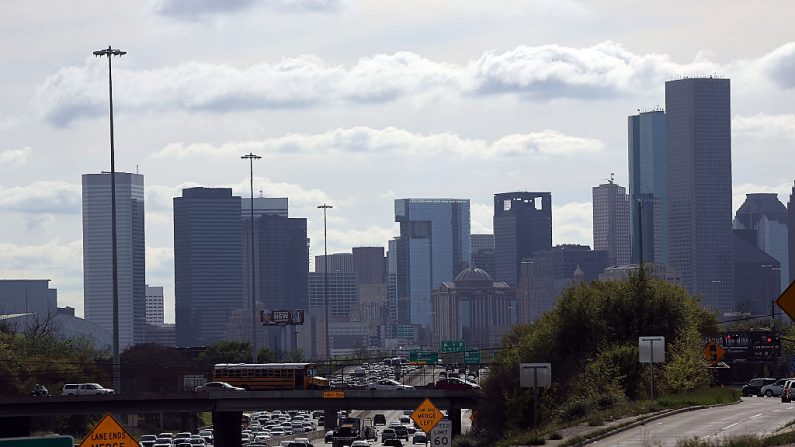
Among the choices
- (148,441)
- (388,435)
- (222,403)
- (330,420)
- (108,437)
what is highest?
(108,437)

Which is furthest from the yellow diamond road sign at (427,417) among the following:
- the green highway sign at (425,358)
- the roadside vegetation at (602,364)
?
the green highway sign at (425,358)

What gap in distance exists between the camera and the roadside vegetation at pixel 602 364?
66875 mm

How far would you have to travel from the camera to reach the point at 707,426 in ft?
171

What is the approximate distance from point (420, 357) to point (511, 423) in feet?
233

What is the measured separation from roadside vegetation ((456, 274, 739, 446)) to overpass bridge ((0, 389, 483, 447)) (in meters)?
5.21

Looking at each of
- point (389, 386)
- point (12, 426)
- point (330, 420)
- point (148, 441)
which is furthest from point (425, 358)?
point (12, 426)

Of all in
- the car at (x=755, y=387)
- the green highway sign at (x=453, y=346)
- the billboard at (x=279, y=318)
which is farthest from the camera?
the billboard at (x=279, y=318)

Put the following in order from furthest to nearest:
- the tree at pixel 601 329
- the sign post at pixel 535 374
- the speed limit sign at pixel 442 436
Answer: the tree at pixel 601 329 < the speed limit sign at pixel 442 436 < the sign post at pixel 535 374

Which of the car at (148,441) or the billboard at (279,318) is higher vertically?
the billboard at (279,318)

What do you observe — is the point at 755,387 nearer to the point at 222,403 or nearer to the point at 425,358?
the point at 222,403

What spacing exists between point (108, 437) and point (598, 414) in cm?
3633

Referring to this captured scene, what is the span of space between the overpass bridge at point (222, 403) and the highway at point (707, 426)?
21033mm

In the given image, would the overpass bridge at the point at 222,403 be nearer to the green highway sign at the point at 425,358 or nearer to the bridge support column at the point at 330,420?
the green highway sign at the point at 425,358

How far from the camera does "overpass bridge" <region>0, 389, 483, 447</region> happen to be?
264 ft
